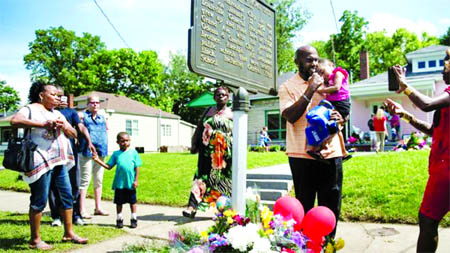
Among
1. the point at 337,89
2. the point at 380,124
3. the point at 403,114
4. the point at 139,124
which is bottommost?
the point at 403,114

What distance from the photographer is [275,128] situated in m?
25.5

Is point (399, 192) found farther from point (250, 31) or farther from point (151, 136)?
point (151, 136)

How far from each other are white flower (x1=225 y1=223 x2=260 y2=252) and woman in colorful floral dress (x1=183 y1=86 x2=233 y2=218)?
246 cm

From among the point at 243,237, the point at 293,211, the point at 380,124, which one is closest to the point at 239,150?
the point at 293,211

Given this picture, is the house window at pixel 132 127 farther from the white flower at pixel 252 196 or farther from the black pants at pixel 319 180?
the black pants at pixel 319 180

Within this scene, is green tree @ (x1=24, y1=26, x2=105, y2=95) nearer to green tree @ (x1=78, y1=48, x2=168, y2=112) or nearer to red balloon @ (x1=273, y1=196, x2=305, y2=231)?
green tree @ (x1=78, y1=48, x2=168, y2=112)

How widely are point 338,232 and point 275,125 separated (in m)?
20.9

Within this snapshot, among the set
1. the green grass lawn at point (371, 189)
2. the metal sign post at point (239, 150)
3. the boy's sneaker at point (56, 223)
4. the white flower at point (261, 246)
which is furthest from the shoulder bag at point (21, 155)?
the green grass lawn at point (371, 189)

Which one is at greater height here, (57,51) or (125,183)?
(57,51)

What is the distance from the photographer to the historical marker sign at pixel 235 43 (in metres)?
2.78

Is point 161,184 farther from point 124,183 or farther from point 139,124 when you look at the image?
point 139,124

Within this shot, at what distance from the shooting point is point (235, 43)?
3197 mm

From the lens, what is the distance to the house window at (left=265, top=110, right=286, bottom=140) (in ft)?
82.7

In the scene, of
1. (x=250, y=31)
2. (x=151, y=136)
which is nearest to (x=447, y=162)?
(x=250, y=31)
